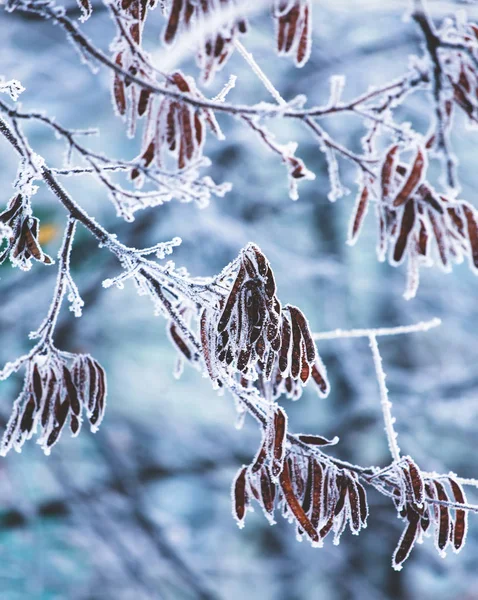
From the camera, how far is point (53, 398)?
1509 millimetres

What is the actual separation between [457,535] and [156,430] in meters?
4.99

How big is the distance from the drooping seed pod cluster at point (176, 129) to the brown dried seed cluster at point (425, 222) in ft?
1.18

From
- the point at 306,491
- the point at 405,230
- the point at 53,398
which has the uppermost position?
the point at 405,230

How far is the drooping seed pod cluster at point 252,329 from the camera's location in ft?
4.02

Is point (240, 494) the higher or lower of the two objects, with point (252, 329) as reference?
lower

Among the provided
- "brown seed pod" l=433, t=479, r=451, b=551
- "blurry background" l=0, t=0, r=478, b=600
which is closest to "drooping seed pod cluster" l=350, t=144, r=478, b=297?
"brown seed pod" l=433, t=479, r=451, b=551

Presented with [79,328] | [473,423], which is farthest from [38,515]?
[473,423]

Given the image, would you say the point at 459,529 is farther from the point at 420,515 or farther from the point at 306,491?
the point at 306,491

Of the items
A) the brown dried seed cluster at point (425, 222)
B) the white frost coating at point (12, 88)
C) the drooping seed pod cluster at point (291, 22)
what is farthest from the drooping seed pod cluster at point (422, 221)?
the white frost coating at point (12, 88)

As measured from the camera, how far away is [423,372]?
631cm

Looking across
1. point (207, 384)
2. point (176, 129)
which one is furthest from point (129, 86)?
point (207, 384)

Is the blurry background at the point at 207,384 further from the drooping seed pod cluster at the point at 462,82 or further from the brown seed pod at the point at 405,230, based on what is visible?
the drooping seed pod cluster at the point at 462,82

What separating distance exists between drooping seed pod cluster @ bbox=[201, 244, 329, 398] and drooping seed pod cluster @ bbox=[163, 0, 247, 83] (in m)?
0.41

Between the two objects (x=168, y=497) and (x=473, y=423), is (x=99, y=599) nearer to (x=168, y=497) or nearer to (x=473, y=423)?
(x=168, y=497)
